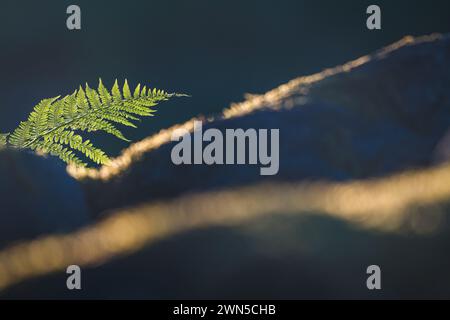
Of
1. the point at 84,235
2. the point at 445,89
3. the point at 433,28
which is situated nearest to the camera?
the point at 84,235

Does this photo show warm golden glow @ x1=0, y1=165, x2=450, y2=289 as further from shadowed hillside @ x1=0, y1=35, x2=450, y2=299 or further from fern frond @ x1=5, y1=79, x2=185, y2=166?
fern frond @ x1=5, y1=79, x2=185, y2=166

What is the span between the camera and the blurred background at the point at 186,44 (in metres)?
1.14

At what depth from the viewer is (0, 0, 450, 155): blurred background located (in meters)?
1.14

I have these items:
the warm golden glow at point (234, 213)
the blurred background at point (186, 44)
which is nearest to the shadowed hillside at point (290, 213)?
the warm golden glow at point (234, 213)

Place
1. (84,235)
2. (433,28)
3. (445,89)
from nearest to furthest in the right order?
(84,235), (445,89), (433,28)

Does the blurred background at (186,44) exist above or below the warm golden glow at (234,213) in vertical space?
above

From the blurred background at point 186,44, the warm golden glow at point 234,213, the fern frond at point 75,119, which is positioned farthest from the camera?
the blurred background at point 186,44

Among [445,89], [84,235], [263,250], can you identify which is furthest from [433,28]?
[84,235]

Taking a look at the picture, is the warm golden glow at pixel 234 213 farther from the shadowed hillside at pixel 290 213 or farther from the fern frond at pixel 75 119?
the fern frond at pixel 75 119

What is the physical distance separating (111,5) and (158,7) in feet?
0.35

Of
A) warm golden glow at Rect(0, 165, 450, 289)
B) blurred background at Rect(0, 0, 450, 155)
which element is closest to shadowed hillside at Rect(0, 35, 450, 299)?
warm golden glow at Rect(0, 165, 450, 289)
